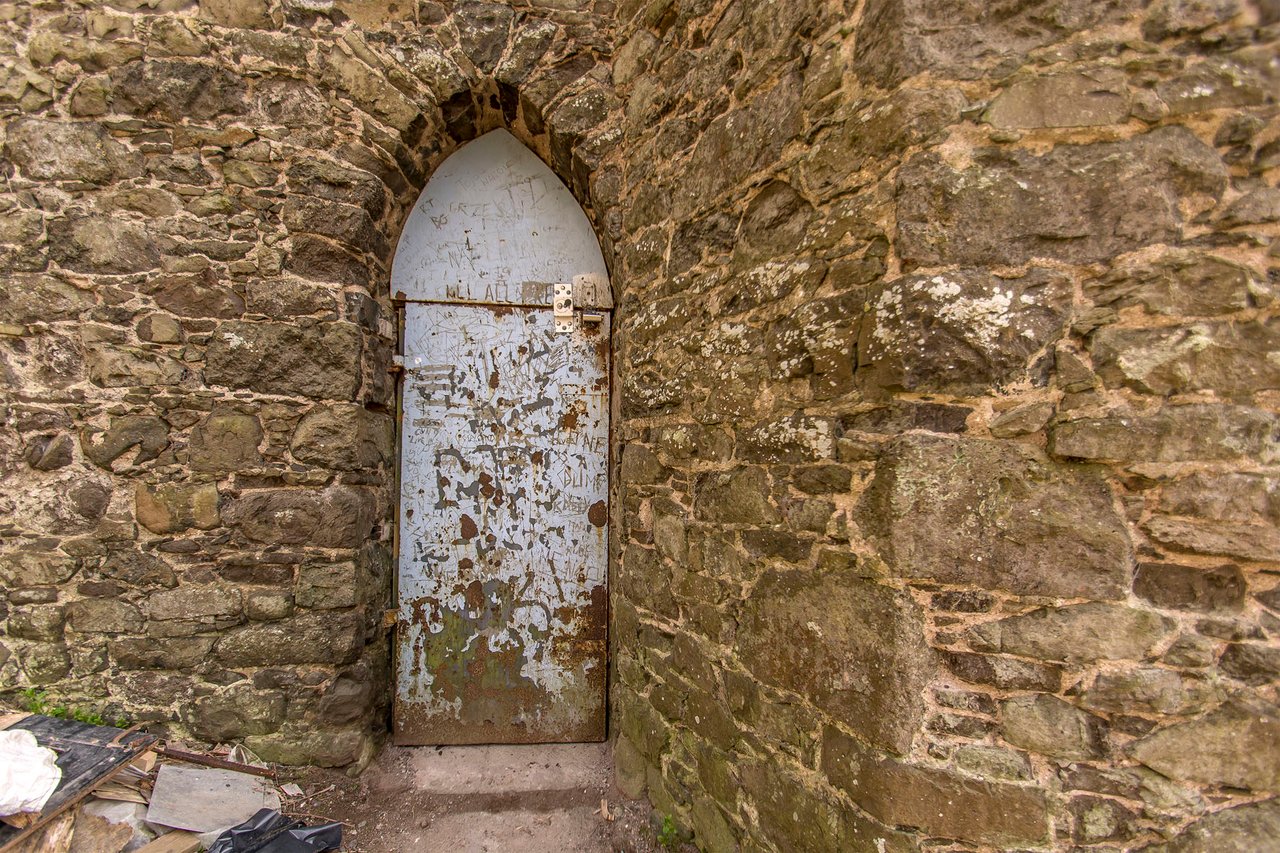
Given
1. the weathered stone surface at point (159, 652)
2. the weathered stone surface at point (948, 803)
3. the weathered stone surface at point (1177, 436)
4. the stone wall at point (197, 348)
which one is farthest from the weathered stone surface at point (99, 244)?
the weathered stone surface at point (1177, 436)

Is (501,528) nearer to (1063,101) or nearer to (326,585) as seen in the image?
(326,585)

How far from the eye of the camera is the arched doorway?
3.07 metres

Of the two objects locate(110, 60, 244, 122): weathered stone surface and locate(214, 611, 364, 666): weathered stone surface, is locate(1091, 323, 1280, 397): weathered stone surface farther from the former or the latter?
locate(110, 60, 244, 122): weathered stone surface

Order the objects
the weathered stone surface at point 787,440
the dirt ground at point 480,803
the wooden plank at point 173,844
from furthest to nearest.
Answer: the dirt ground at point 480,803 → the wooden plank at point 173,844 → the weathered stone surface at point 787,440

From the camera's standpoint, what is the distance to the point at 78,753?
236 centimetres

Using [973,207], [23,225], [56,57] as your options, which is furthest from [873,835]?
[56,57]

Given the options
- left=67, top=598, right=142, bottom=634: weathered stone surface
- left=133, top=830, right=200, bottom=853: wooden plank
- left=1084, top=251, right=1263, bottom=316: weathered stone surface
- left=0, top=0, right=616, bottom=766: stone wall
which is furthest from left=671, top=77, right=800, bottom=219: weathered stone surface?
left=133, top=830, right=200, bottom=853: wooden plank

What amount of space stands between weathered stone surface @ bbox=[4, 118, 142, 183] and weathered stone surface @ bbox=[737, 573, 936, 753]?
10.7ft

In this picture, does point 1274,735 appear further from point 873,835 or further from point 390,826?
point 390,826

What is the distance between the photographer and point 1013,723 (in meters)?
1.52

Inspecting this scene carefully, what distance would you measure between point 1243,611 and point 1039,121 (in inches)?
52.0

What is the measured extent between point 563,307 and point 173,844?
8.97 feet

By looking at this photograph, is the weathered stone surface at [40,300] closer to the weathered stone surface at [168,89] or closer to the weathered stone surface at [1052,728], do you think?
the weathered stone surface at [168,89]

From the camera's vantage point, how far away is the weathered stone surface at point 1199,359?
4.76 feet
